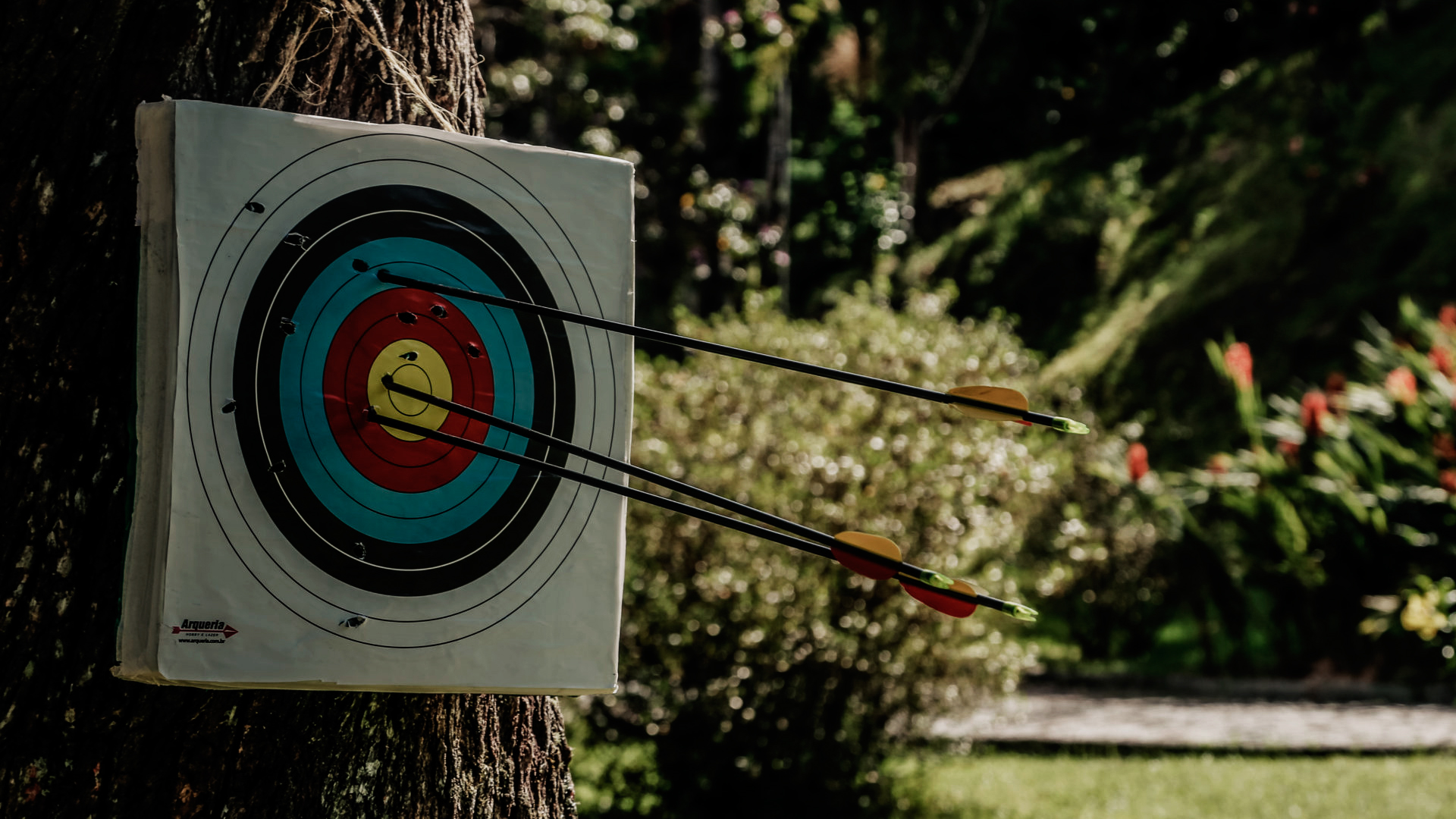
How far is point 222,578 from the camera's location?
142 centimetres

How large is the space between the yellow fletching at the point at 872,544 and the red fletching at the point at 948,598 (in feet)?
0.14

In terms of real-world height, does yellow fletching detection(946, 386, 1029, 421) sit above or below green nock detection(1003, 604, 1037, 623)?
above

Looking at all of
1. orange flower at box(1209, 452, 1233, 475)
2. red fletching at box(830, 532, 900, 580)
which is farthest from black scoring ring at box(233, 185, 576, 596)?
orange flower at box(1209, 452, 1233, 475)

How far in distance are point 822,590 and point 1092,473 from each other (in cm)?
439

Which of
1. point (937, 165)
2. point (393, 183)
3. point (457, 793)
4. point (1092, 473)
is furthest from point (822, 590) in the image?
point (937, 165)

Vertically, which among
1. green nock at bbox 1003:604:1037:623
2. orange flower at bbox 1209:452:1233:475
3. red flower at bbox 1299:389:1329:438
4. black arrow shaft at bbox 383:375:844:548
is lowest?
green nock at bbox 1003:604:1037:623

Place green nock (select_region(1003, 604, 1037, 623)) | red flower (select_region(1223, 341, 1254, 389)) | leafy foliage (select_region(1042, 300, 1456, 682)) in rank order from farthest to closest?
red flower (select_region(1223, 341, 1254, 389)) → leafy foliage (select_region(1042, 300, 1456, 682)) → green nock (select_region(1003, 604, 1037, 623))

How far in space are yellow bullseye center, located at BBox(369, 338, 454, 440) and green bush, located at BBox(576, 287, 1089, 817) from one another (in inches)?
126

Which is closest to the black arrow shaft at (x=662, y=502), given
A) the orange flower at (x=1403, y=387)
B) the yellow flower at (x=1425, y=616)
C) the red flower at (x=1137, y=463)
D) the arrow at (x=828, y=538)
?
the arrow at (x=828, y=538)

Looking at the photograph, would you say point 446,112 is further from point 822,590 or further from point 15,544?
point 822,590

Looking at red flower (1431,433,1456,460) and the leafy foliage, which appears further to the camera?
the leafy foliage

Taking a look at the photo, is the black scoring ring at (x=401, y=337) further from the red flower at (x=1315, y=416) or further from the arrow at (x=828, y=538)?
the red flower at (x=1315, y=416)

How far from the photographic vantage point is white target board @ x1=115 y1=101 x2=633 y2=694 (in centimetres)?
143

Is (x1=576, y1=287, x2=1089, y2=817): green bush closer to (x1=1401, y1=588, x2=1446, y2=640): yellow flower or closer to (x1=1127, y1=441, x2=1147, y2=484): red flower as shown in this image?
(x1=1401, y1=588, x2=1446, y2=640): yellow flower
